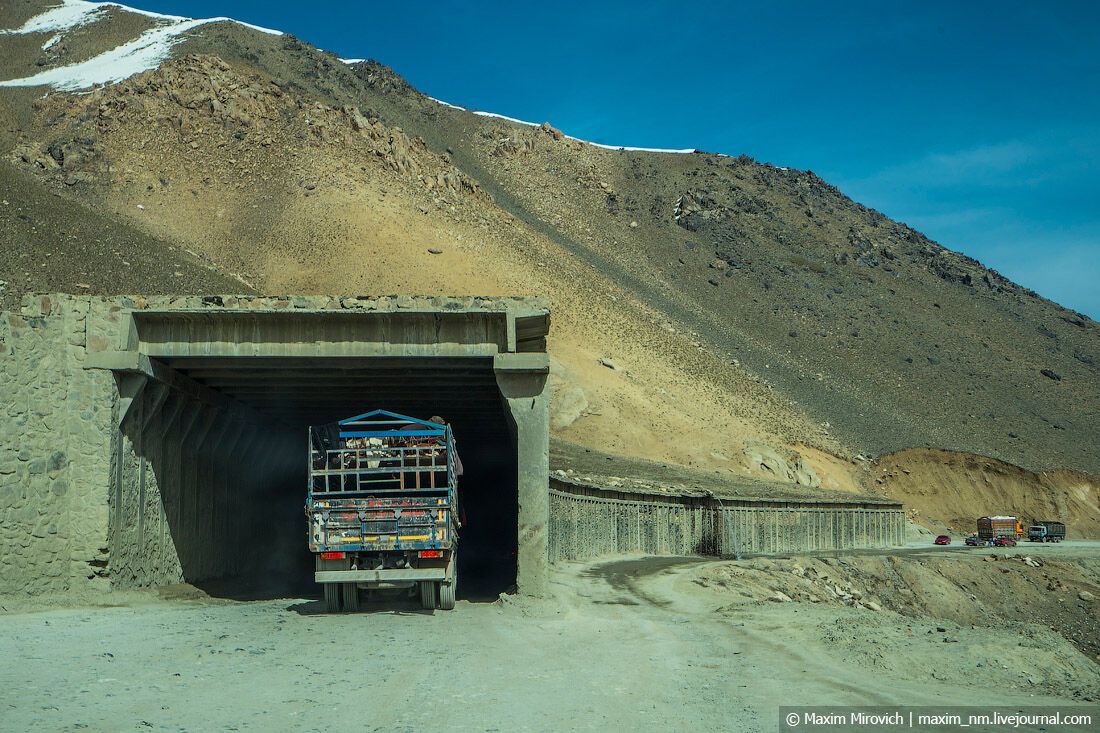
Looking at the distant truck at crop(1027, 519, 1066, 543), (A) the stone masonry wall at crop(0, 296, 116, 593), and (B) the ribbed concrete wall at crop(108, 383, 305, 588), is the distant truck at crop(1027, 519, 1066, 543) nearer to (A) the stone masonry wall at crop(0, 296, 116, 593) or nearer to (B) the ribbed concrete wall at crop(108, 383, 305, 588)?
(B) the ribbed concrete wall at crop(108, 383, 305, 588)

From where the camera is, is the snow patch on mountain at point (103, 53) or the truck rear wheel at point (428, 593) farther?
the snow patch on mountain at point (103, 53)

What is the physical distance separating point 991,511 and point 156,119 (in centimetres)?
7480

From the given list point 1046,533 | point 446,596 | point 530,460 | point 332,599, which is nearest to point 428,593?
point 446,596

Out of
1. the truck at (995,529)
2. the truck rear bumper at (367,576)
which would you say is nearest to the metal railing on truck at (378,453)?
the truck rear bumper at (367,576)

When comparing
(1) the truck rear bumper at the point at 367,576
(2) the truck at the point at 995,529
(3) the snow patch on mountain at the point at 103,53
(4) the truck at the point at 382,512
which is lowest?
(2) the truck at the point at 995,529

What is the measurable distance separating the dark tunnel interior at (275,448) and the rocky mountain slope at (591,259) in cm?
1994

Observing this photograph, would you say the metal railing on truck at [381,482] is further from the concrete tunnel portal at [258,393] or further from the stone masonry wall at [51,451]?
the stone masonry wall at [51,451]

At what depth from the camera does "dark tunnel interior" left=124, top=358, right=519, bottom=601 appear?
22.2 meters

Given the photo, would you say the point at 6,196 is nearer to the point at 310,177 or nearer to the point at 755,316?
the point at 310,177

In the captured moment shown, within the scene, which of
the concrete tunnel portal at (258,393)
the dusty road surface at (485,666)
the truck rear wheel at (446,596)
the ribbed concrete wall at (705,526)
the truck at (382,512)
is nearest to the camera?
the dusty road surface at (485,666)

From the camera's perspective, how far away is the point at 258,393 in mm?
26219

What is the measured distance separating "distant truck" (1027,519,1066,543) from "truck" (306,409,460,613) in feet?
199

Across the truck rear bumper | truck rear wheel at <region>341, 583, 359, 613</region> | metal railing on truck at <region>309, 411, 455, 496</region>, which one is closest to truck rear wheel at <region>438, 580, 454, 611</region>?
the truck rear bumper

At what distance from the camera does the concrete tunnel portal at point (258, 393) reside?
2017 cm
